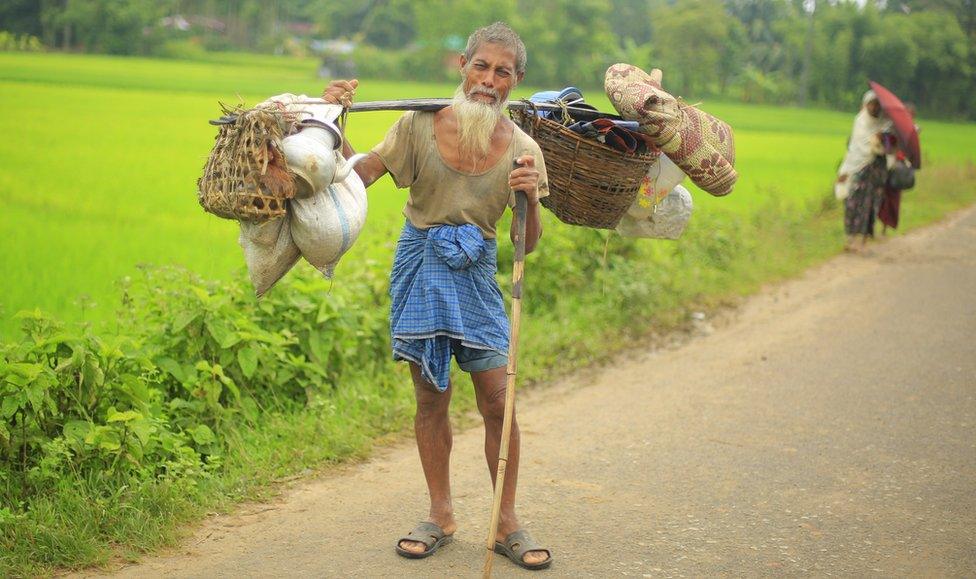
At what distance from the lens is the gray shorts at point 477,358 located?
143 inches

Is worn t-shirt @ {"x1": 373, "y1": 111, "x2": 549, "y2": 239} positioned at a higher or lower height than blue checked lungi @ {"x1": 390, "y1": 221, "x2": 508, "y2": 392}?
higher

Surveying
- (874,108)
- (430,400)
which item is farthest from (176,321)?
(874,108)

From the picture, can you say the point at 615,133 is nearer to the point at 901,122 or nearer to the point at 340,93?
the point at 340,93

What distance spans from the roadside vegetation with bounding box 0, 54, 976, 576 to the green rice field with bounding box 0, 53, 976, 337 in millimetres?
28

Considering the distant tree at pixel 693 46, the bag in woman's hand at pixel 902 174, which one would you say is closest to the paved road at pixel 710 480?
the bag in woman's hand at pixel 902 174

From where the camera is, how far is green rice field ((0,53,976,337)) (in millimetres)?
6230

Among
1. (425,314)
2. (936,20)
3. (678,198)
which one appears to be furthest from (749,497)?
(936,20)

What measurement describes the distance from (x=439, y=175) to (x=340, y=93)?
43 cm

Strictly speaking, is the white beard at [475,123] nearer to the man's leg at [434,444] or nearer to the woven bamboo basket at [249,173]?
the woven bamboo basket at [249,173]

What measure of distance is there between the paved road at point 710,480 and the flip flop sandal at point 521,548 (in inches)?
2.0

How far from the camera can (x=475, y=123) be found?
11.2 ft

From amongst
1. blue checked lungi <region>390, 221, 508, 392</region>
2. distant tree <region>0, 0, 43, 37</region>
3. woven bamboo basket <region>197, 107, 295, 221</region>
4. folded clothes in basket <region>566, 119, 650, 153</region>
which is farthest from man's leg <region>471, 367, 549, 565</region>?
distant tree <region>0, 0, 43, 37</region>

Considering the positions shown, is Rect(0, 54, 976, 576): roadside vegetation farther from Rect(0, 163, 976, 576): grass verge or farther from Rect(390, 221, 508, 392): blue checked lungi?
Rect(390, 221, 508, 392): blue checked lungi

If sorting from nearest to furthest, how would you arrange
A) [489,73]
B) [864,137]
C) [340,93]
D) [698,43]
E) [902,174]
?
[340,93] → [489,73] → [902,174] → [864,137] → [698,43]
